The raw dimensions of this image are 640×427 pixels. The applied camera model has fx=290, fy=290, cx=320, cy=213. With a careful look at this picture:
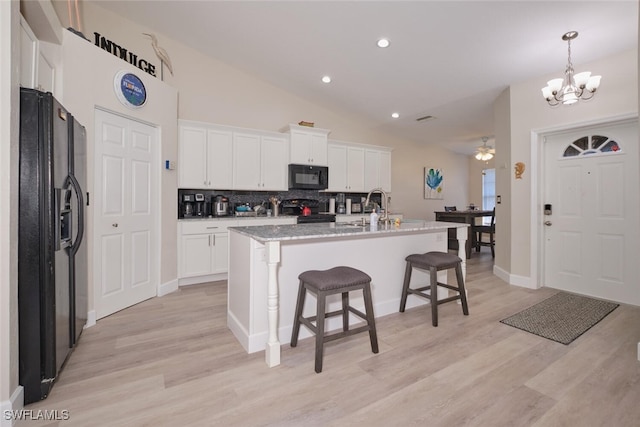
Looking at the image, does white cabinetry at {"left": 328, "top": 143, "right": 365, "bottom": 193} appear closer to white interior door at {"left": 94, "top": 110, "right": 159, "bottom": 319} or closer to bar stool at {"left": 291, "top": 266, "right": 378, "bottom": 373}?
white interior door at {"left": 94, "top": 110, "right": 159, "bottom": 319}

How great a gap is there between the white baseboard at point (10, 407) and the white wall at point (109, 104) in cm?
124

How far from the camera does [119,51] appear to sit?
131 inches

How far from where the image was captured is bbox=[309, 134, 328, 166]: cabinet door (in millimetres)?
5008

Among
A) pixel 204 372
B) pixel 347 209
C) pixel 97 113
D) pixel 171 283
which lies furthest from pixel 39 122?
pixel 347 209

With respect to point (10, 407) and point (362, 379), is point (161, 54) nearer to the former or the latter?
point (10, 407)

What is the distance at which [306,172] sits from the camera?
4.95 metres

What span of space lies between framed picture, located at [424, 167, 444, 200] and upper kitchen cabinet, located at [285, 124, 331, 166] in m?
3.34

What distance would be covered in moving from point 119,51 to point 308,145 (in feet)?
9.05

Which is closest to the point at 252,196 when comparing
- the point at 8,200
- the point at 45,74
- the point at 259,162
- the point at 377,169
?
the point at 259,162

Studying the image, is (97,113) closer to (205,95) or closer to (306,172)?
(205,95)

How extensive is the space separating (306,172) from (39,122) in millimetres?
3600

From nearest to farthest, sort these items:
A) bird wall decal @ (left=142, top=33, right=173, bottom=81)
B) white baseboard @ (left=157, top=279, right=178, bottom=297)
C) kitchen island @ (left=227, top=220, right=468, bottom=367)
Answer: kitchen island @ (left=227, top=220, right=468, bottom=367) → white baseboard @ (left=157, top=279, right=178, bottom=297) → bird wall decal @ (left=142, top=33, right=173, bottom=81)

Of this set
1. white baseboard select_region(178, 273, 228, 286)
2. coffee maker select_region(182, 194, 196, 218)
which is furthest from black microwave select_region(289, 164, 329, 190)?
white baseboard select_region(178, 273, 228, 286)

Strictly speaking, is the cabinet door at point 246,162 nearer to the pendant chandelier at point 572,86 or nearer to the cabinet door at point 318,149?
the cabinet door at point 318,149
